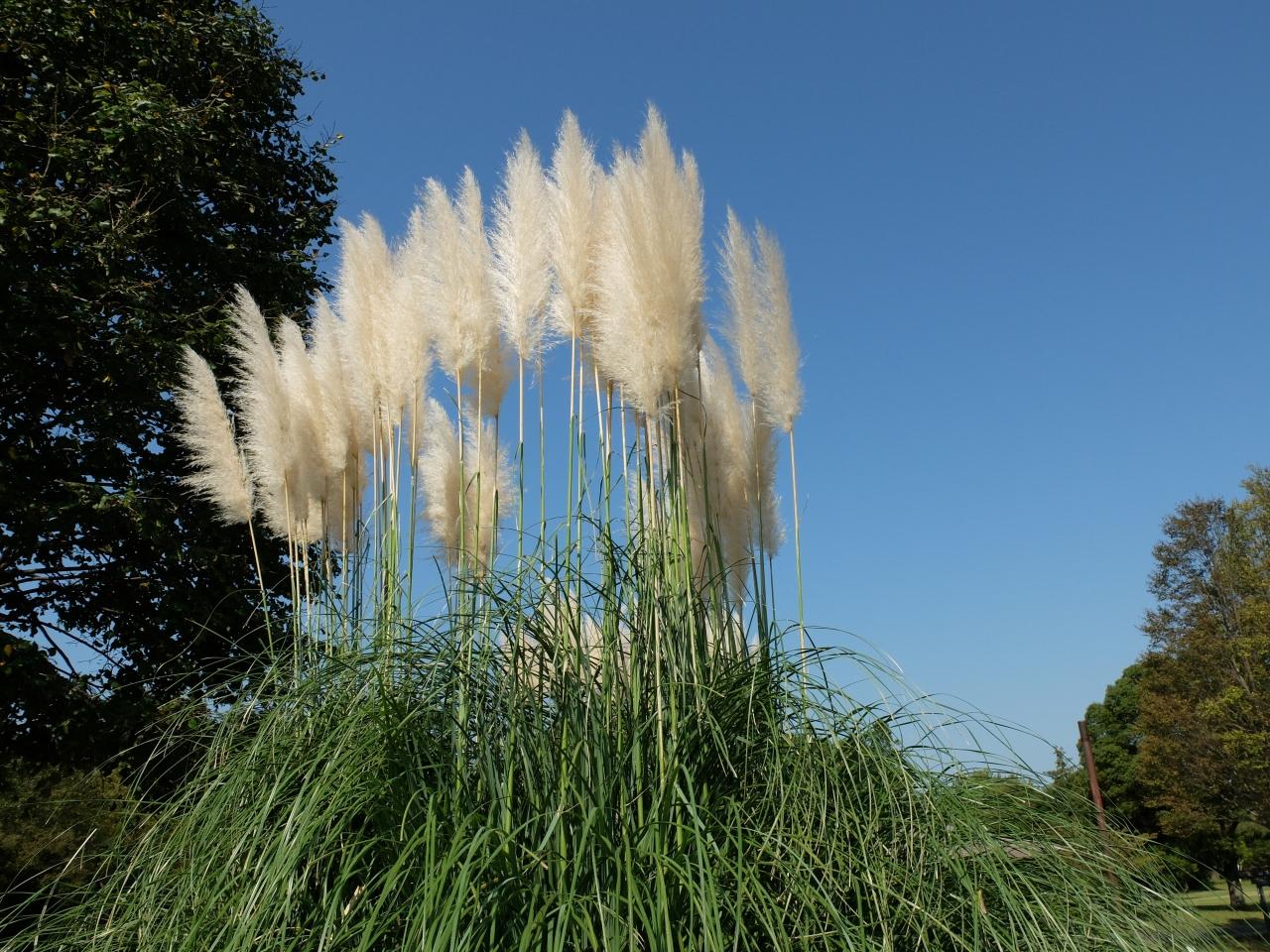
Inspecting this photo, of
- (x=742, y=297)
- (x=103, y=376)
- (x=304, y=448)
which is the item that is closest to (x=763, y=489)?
(x=742, y=297)

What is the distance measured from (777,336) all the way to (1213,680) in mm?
17667

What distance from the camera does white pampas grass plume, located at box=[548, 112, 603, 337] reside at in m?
3.20

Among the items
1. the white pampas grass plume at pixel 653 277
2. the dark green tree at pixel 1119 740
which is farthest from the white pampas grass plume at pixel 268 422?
the dark green tree at pixel 1119 740

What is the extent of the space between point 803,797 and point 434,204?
256 cm

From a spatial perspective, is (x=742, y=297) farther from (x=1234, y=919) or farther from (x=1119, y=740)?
(x=1119, y=740)

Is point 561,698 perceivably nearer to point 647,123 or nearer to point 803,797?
point 803,797

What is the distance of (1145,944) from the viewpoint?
7.13 ft

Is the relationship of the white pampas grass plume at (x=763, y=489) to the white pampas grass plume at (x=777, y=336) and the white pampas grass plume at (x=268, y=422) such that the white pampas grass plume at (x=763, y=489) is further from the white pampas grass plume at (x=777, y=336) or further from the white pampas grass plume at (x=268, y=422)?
the white pampas grass plume at (x=268, y=422)

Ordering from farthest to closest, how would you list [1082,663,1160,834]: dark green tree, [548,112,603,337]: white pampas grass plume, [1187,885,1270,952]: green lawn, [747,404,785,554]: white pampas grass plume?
1. [1082,663,1160,834]: dark green tree
2. [747,404,785,554]: white pampas grass plume
3. [548,112,603,337]: white pampas grass plume
4. [1187,885,1270,952]: green lawn

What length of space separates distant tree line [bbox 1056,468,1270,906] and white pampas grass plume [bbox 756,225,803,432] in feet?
46.1

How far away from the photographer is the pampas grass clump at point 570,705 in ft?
6.63

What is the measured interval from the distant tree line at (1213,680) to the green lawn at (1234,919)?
1069mm

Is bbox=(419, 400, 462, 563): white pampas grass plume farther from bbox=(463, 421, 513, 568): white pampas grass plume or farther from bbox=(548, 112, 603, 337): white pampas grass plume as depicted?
bbox=(548, 112, 603, 337): white pampas grass plume

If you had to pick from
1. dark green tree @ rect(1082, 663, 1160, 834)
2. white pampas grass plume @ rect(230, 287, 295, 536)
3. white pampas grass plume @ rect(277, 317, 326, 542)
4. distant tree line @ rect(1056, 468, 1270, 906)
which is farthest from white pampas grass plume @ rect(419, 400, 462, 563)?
dark green tree @ rect(1082, 663, 1160, 834)
